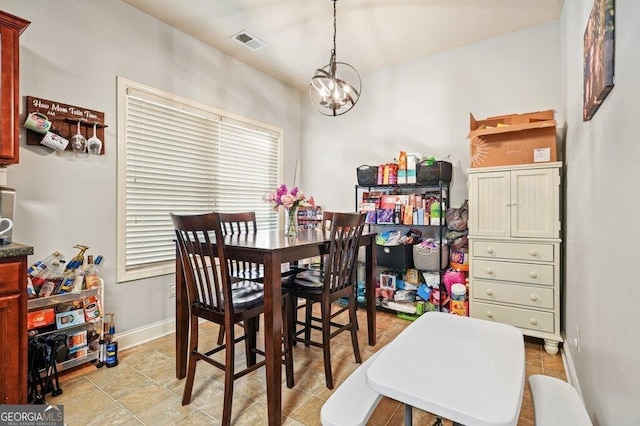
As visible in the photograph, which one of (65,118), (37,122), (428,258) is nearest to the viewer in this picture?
(37,122)

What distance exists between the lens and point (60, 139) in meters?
2.20

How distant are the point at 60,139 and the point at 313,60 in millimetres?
2635

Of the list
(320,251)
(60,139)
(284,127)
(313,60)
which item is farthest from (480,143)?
(60,139)

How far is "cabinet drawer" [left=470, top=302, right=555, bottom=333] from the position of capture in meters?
2.51

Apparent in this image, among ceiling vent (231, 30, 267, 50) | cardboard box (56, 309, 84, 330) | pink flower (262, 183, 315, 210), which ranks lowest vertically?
cardboard box (56, 309, 84, 330)

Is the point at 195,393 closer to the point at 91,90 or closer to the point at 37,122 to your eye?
the point at 37,122

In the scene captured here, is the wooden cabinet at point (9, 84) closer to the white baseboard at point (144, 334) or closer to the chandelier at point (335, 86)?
the white baseboard at point (144, 334)

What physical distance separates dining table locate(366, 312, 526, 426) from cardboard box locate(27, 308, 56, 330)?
2221 millimetres

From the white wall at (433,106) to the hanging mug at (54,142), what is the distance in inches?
113

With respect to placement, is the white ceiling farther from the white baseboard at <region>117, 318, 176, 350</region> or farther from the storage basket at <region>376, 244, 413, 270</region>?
the white baseboard at <region>117, 318, 176, 350</region>

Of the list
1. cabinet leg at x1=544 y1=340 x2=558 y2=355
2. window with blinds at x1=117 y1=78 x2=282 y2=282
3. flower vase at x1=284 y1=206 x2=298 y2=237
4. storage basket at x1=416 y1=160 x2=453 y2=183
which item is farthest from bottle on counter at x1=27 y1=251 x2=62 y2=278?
cabinet leg at x1=544 y1=340 x2=558 y2=355

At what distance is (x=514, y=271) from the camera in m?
2.64

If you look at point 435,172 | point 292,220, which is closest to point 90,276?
point 292,220

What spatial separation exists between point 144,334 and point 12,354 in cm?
119
